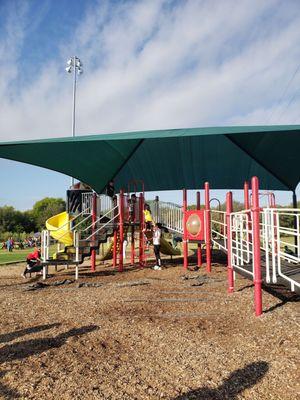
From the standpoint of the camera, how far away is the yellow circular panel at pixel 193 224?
1175 cm

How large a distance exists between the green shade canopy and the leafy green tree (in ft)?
203

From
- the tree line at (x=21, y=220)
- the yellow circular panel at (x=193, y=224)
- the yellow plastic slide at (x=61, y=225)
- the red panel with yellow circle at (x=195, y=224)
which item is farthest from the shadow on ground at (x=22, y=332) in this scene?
the tree line at (x=21, y=220)

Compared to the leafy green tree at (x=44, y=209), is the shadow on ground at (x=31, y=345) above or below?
below

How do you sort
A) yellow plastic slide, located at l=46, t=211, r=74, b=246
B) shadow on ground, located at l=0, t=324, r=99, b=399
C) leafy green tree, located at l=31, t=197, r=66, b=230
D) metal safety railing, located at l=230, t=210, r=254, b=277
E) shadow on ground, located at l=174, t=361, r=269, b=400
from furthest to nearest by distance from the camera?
leafy green tree, located at l=31, t=197, r=66, b=230 → yellow plastic slide, located at l=46, t=211, r=74, b=246 → metal safety railing, located at l=230, t=210, r=254, b=277 → shadow on ground, located at l=0, t=324, r=99, b=399 → shadow on ground, located at l=174, t=361, r=269, b=400

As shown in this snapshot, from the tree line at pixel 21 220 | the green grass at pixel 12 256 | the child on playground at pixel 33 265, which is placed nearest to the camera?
the child on playground at pixel 33 265

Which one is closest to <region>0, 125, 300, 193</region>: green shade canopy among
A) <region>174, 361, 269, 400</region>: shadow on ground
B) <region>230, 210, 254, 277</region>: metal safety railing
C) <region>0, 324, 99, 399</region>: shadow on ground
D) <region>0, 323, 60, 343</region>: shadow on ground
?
<region>230, 210, 254, 277</region>: metal safety railing

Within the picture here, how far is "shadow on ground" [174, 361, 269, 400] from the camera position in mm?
3073

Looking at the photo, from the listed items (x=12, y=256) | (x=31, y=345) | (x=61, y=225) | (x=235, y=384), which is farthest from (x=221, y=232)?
(x=12, y=256)

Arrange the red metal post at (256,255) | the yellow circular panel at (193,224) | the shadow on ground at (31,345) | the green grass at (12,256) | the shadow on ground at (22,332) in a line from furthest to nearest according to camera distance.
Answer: the green grass at (12,256) → the yellow circular panel at (193,224) → the red metal post at (256,255) → the shadow on ground at (22,332) → the shadow on ground at (31,345)

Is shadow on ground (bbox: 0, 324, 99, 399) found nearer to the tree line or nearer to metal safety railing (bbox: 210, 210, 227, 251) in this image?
metal safety railing (bbox: 210, 210, 227, 251)

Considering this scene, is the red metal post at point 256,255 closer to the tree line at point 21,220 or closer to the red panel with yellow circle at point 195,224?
the red panel with yellow circle at point 195,224

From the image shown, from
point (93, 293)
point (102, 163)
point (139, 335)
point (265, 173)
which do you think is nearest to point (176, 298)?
point (93, 293)

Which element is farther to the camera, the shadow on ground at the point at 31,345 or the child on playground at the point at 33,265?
the child on playground at the point at 33,265

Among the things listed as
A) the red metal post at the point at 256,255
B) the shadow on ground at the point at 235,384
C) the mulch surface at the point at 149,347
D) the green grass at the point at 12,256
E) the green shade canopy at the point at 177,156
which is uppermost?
the green shade canopy at the point at 177,156
